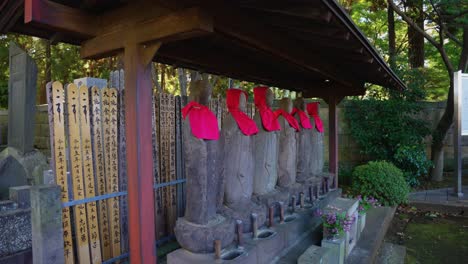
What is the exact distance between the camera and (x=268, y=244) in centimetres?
352

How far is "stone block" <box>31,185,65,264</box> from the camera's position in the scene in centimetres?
259

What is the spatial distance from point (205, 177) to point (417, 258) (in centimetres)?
374

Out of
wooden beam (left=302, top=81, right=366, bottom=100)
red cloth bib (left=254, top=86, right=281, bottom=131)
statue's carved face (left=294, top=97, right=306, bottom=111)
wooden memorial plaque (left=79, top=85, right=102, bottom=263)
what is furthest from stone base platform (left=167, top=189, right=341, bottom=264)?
wooden beam (left=302, top=81, right=366, bottom=100)

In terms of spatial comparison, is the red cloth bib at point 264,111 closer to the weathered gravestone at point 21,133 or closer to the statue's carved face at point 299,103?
the statue's carved face at point 299,103

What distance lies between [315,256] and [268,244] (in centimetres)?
54

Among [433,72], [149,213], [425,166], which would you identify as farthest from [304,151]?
[433,72]

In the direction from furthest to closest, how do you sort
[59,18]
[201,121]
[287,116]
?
[287,116], [201,121], [59,18]

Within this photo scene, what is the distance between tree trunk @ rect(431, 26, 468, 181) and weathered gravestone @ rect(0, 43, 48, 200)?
9.54m

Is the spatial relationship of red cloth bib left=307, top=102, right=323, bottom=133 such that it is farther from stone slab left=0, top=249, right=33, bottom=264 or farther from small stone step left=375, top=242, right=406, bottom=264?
stone slab left=0, top=249, right=33, bottom=264

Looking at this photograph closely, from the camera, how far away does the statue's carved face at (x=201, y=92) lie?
334 centimetres

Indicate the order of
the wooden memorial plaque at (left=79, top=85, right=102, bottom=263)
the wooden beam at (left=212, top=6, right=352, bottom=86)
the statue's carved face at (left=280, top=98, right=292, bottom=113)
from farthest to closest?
1. the statue's carved face at (left=280, top=98, right=292, bottom=113)
2. the wooden memorial plaque at (left=79, top=85, right=102, bottom=263)
3. the wooden beam at (left=212, top=6, right=352, bottom=86)

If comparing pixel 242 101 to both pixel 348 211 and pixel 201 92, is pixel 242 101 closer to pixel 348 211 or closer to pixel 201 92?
pixel 201 92

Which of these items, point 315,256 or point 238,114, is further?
point 238,114

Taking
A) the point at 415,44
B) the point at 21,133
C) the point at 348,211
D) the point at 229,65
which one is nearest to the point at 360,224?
the point at 348,211
